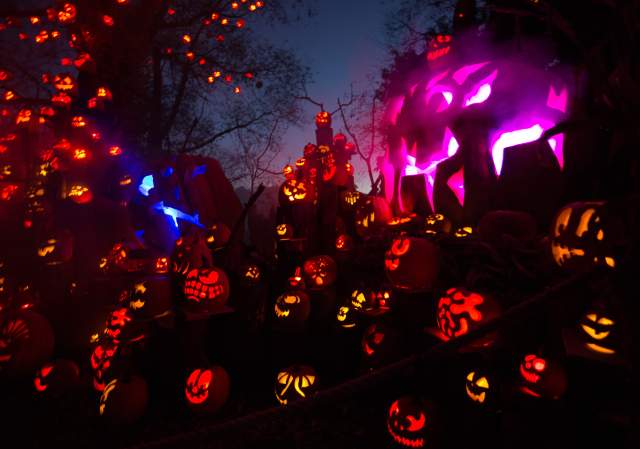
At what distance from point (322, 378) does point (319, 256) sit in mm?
1953

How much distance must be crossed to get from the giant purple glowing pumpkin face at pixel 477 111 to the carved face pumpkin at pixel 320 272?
2448 millimetres

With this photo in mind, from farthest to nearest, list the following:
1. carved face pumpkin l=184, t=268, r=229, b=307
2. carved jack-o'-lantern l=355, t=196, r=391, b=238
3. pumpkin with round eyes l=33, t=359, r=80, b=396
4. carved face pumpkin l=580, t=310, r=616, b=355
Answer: carved jack-o'-lantern l=355, t=196, r=391, b=238
pumpkin with round eyes l=33, t=359, r=80, b=396
carved face pumpkin l=184, t=268, r=229, b=307
carved face pumpkin l=580, t=310, r=616, b=355

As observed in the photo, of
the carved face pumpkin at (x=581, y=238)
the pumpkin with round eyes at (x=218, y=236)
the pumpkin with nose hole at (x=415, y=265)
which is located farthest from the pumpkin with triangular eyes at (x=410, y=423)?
the pumpkin with round eyes at (x=218, y=236)

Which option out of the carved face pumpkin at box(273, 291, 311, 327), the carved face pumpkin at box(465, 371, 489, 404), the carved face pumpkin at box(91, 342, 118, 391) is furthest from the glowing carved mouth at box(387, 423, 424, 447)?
the carved face pumpkin at box(91, 342, 118, 391)

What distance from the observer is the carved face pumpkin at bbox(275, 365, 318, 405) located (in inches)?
171

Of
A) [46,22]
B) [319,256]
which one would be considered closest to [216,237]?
[319,256]

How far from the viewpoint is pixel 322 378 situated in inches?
189

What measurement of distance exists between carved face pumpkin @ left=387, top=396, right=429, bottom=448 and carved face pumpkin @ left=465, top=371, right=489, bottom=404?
20.4 inches

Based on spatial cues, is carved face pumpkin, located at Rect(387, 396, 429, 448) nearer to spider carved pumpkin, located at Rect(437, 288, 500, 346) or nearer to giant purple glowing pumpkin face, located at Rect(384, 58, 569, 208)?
spider carved pumpkin, located at Rect(437, 288, 500, 346)

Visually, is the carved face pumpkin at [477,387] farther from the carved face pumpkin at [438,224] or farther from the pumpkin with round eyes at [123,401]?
the pumpkin with round eyes at [123,401]

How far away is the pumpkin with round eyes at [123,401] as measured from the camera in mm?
4043

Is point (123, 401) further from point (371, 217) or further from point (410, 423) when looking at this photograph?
point (371, 217)

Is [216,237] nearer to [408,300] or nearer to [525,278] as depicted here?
[408,300]

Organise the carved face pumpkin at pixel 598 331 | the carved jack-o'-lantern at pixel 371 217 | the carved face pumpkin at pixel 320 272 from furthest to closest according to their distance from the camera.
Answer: the carved jack-o'-lantern at pixel 371 217 → the carved face pumpkin at pixel 320 272 → the carved face pumpkin at pixel 598 331
